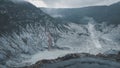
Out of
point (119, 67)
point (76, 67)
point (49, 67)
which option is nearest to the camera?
point (119, 67)

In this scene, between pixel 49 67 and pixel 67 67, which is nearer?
pixel 67 67

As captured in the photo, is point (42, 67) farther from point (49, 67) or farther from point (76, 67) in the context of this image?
point (76, 67)

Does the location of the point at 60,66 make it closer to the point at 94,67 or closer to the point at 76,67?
the point at 76,67

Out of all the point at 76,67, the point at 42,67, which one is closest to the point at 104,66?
the point at 76,67

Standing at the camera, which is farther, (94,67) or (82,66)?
(82,66)

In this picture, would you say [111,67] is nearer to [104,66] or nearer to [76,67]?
[104,66]

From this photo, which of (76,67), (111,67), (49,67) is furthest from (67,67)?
(111,67)

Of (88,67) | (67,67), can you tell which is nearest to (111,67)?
(88,67)

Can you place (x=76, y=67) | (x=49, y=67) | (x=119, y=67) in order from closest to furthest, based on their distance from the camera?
(x=119, y=67)
(x=76, y=67)
(x=49, y=67)
